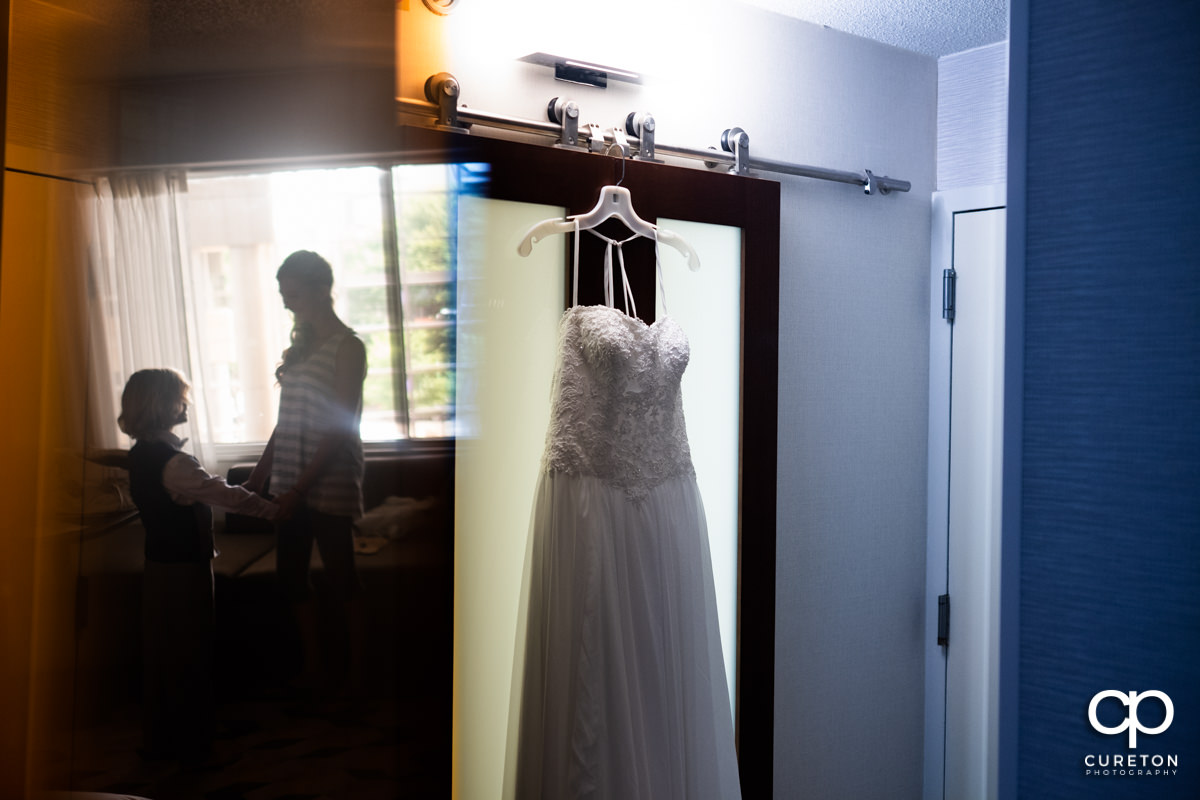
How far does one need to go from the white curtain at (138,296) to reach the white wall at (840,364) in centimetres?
115

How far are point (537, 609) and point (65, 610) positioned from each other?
76 centimetres

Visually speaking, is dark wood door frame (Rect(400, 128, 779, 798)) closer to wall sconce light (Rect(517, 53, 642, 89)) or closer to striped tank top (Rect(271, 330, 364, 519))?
wall sconce light (Rect(517, 53, 642, 89))

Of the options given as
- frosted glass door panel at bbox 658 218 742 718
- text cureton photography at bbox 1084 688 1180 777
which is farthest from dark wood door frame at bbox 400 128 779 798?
text cureton photography at bbox 1084 688 1180 777

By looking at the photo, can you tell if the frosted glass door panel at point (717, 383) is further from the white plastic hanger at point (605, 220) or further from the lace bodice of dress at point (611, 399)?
the lace bodice of dress at point (611, 399)

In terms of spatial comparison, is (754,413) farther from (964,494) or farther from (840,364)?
(964,494)

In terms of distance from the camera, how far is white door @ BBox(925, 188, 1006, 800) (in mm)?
2523

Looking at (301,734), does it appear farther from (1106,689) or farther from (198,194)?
(1106,689)

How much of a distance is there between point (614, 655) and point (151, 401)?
87cm

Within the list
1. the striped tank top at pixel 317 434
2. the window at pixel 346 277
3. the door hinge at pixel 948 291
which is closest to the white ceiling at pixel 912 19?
the door hinge at pixel 948 291

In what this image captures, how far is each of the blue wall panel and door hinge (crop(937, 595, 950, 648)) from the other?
1.43 m

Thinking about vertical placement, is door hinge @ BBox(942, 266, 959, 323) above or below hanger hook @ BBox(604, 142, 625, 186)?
below

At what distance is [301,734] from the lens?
58.3 inches

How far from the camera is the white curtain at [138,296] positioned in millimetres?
1288

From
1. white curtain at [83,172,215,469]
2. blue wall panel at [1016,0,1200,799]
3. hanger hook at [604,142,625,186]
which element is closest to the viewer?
blue wall panel at [1016,0,1200,799]
